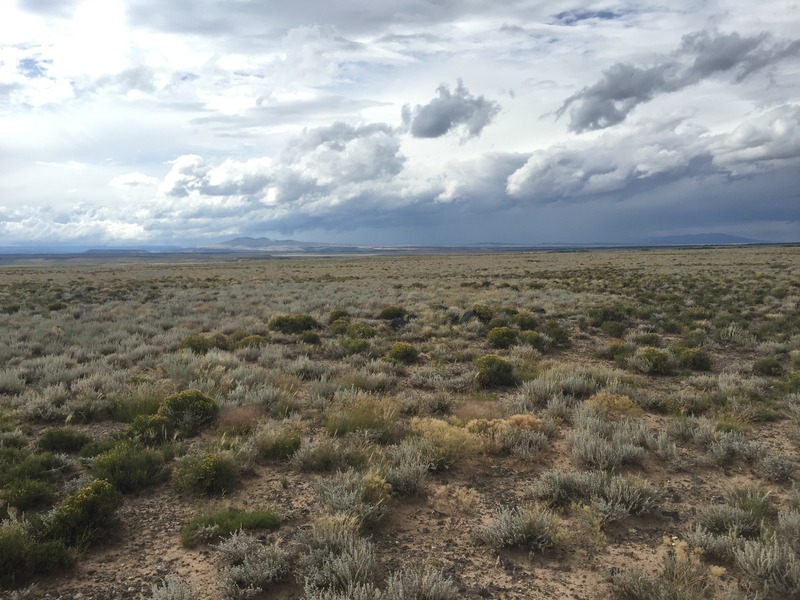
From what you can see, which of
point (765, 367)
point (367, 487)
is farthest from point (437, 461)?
point (765, 367)

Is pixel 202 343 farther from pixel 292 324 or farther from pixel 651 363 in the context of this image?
pixel 651 363

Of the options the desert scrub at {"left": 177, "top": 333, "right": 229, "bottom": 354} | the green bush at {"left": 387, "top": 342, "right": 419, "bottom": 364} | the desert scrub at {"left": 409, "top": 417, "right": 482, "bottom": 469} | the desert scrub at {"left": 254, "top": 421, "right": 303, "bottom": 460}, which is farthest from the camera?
the desert scrub at {"left": 177, "top": 333, "right": 229, "bottom": 354}

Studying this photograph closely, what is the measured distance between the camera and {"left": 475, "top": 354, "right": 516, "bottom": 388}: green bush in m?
10.6

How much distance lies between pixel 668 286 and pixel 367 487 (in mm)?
30837

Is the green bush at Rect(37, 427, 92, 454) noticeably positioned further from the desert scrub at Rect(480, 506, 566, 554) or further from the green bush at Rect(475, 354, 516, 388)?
the green bush at Rect(475, 354, 516, 388)

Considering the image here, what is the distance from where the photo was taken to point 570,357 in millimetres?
13531

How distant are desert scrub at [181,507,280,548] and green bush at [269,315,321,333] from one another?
1135 cm

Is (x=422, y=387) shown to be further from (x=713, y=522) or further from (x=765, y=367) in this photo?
(x=765, y=367)

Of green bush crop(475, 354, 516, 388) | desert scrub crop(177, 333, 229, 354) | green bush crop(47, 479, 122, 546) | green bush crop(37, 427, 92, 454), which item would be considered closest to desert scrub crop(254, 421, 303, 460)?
green bush crop(47, 479, 122, 546)

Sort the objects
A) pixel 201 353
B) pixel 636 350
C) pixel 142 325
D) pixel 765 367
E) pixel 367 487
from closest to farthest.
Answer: pixel 367 487
pixel 765 367
pixel 201 353
pixel 636 350
pixel 142 325

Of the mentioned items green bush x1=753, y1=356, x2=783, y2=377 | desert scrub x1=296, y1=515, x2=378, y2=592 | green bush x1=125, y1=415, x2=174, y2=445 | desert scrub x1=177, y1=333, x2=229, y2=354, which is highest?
desert scrub x1=177, y1=333, x2=229, y2=354

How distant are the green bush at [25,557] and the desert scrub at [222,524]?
101 cm

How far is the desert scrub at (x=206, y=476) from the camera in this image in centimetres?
A: 591

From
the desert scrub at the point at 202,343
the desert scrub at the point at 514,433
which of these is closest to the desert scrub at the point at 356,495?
the desert scrub at the point at 514,433
